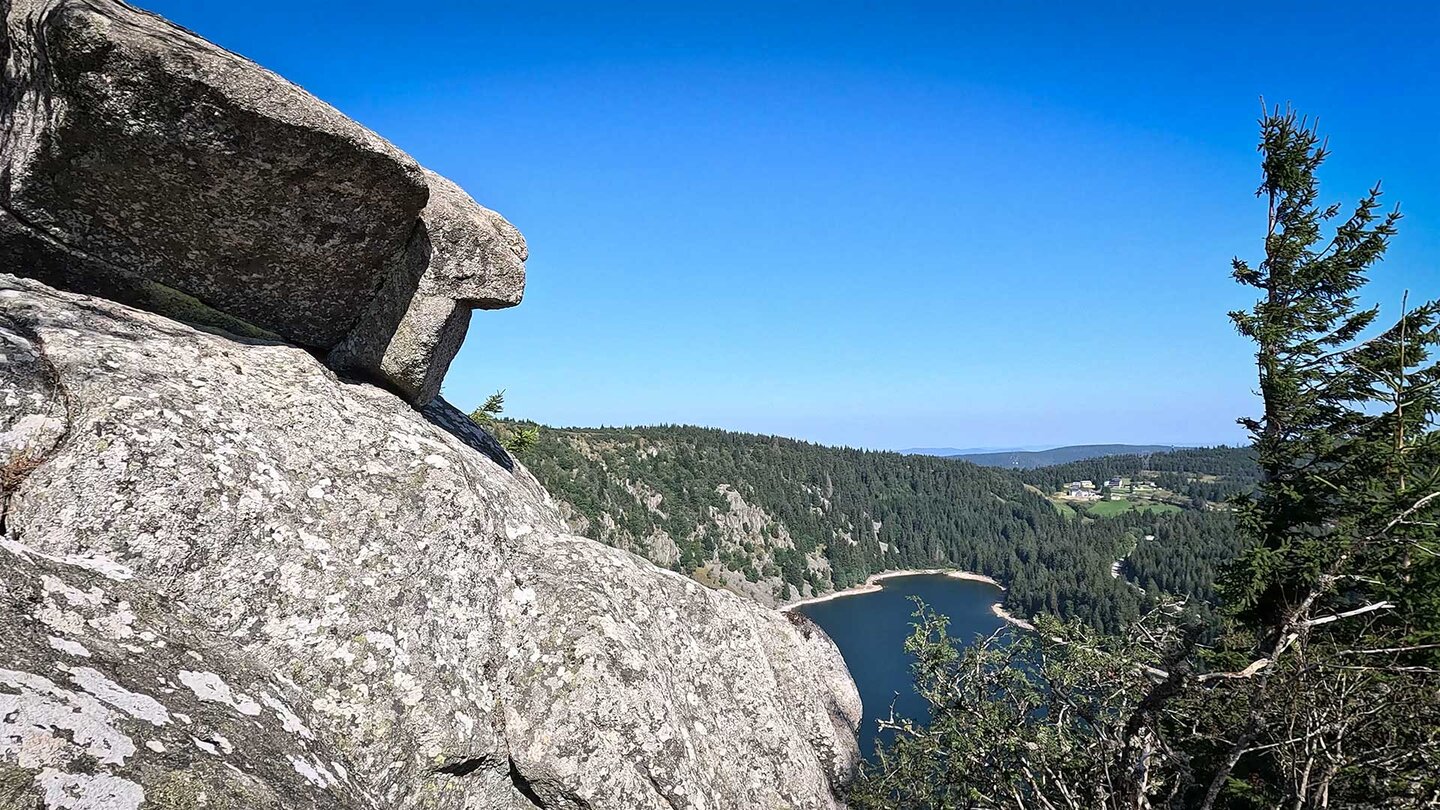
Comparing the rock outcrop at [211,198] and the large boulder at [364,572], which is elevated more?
the rock outcrop at [211,198]

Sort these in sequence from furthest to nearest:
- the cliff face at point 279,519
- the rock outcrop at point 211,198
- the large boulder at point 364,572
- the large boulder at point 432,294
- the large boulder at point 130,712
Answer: the large boulder at point 432,294
the rock outcrop at point 211,198
the large boulder at point 364,572
the cliff face at point 279,519
the large boulder at point 130,712

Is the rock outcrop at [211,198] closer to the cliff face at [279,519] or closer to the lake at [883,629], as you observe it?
the cliff face at [279,519]

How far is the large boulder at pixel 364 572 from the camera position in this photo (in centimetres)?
562

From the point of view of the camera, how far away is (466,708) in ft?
21.0

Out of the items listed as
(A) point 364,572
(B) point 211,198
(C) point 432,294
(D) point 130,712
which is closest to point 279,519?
(A) point 364,572

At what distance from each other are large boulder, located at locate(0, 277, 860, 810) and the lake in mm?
68823

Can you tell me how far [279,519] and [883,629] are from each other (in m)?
154

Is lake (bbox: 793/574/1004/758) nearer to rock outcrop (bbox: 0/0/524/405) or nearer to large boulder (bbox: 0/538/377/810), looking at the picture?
rock outcrop (bbox: 0/0/524/405)

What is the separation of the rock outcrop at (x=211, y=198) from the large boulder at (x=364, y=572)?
0.67m

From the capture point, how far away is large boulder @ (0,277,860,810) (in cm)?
562

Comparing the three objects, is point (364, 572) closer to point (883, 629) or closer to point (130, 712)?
point (130, 712)

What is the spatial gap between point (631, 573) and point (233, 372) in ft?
16.0

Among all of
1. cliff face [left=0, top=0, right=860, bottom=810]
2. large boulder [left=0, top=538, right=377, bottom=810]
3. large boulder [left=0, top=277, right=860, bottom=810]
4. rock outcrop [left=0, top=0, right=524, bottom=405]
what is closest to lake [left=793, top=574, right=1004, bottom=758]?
large boulder [left=0, top=277, right=860, bottom=810]

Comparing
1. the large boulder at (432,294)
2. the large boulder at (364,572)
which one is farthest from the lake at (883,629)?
the large boulder at (432,294)
